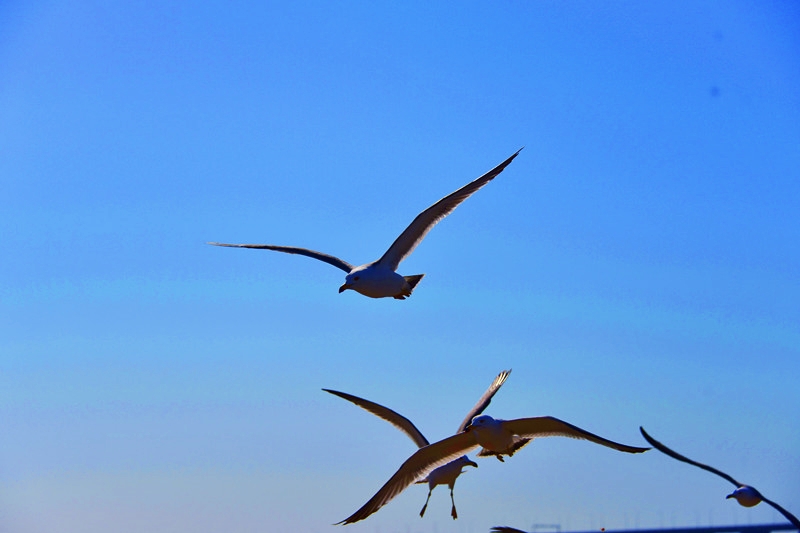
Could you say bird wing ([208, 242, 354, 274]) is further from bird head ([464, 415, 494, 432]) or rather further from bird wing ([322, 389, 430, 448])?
bird head ([464, 415, 494, 432])

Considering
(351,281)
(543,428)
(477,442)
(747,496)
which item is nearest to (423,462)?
(477,442)

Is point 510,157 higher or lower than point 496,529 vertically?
higher

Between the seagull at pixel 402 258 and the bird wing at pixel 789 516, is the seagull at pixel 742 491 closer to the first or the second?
the bird wing at pixel 789 516

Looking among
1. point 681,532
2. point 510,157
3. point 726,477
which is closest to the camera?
point 726,477

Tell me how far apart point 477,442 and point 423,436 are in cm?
385

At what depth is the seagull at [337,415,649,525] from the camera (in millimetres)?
24109

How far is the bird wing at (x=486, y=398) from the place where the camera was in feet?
92.4

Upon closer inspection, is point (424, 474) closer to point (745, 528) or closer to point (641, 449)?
point (641, 449)

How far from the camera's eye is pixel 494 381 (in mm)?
30422

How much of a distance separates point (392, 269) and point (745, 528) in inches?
1925

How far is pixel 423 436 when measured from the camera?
29.2 m

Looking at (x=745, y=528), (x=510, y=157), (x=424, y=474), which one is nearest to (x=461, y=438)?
(x=424, y=474)

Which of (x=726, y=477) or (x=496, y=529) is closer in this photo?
(x=726, y=477)

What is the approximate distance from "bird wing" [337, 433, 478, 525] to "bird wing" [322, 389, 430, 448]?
322 cm
